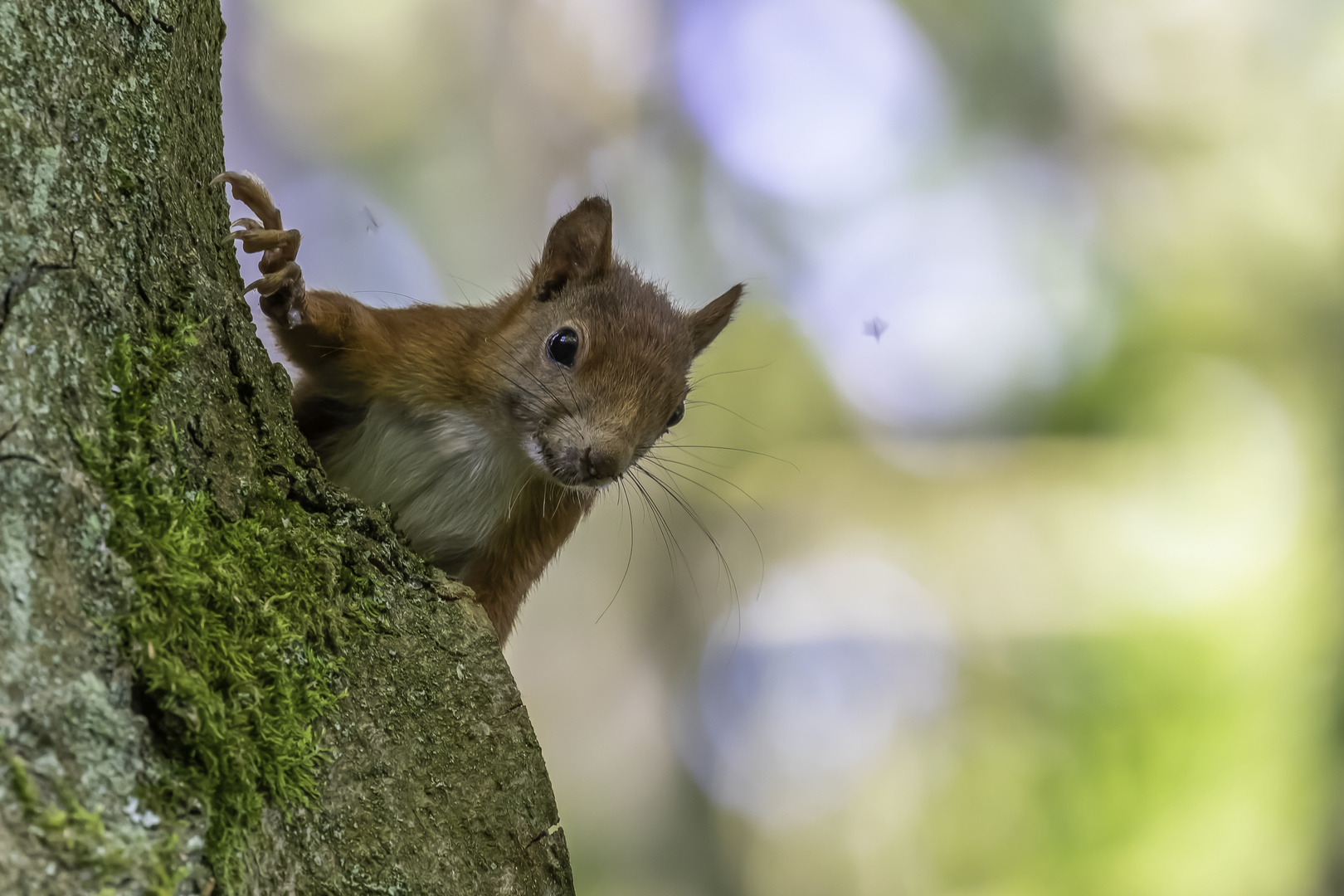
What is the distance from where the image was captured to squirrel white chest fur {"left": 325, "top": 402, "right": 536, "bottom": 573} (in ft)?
7.11

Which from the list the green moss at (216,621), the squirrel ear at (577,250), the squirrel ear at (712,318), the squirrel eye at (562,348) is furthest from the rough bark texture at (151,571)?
the squirrel ear at (712,318)

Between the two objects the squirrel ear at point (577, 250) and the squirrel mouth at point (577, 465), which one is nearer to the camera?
the squirrel mouth at point (577, 465)

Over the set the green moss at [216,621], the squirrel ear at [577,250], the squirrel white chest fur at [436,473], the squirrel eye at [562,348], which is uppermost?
the squirrel ear at [577,250]

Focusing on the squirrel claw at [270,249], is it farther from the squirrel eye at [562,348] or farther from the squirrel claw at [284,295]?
the squirrel eye at [562,348]

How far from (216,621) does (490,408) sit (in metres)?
1.15

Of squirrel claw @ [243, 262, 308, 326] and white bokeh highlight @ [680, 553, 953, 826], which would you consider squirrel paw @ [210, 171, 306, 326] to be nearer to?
squirrel claw @ [243, 262, 308, 326]

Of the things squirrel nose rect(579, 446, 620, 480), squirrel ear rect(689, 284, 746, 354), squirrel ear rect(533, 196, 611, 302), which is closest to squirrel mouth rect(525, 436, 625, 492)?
squirrel nose rect(579, 446, 620, 480)

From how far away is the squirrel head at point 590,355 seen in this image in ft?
7.24

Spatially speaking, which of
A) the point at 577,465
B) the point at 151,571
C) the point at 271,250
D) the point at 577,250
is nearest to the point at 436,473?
the point at 577,465

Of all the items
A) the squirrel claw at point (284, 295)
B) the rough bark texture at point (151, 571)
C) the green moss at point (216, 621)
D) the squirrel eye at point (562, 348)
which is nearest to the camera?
the rough bark texture at point (151, 571)

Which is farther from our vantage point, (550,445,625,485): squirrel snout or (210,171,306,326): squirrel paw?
(550,445,625,485): squirrel snout

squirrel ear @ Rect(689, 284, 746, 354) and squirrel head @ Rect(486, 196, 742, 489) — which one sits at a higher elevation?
squirrel ear @ Rect(689, 284, 746, 354)

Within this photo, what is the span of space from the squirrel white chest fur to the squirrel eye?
0.24 m

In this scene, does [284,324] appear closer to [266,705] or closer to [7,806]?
[266,705]
